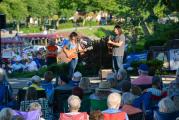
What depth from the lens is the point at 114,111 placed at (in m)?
8.13

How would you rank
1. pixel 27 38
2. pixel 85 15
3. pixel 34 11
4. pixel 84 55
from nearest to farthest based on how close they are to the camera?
pixel 84 55 < pixel 27 38 < pixel 34 11 < pixel 85 15

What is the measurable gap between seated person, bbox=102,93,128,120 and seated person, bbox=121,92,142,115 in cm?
38

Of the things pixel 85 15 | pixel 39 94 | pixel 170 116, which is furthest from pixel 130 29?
pixel 85 15

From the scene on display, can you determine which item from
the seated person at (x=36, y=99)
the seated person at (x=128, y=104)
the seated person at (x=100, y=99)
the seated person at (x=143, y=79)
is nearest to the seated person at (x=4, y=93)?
the seated person at (x=36, y=99)

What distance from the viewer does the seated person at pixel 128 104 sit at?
8.55 m

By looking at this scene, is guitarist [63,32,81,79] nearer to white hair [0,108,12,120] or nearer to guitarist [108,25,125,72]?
guitarist [108,25,125,72]

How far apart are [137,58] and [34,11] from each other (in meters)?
74.9

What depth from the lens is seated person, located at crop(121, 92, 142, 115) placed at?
855cm

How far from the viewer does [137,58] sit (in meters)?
22.3

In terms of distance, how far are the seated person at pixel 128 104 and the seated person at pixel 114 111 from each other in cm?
38

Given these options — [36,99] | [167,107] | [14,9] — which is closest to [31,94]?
[36,99]

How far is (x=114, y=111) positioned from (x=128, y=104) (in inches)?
35.7

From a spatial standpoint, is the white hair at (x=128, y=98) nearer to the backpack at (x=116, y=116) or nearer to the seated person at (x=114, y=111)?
the seated person at (x=114, y=111)

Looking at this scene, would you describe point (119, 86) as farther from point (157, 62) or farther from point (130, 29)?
point (130, 29)
